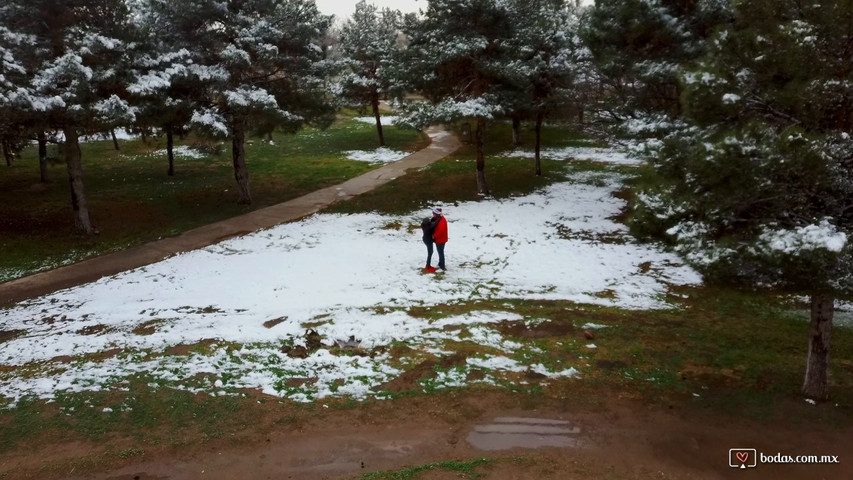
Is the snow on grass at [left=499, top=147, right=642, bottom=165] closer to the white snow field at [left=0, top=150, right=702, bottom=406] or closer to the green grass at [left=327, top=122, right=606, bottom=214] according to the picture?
the green grass at [left=327, top=122, right=606, bottom=214]

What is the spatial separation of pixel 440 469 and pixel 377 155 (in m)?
28.4

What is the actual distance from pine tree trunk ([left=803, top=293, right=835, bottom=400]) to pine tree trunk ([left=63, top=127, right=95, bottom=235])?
62.9 ft

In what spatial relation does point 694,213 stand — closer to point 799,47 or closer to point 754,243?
point 754,243

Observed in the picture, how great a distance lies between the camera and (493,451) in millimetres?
7277

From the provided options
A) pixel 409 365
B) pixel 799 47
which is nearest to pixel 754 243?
pixel 799 47

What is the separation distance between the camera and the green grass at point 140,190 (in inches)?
703

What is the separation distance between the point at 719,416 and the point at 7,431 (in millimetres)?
10364

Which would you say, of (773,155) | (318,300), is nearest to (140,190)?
(318,300)

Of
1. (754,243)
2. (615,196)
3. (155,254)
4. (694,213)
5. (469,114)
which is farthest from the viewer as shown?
(615,196)

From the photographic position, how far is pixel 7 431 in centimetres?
780

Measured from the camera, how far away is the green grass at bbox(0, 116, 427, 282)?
1786cm

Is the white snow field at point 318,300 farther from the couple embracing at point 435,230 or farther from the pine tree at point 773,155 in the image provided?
the pine tree at point 773,155

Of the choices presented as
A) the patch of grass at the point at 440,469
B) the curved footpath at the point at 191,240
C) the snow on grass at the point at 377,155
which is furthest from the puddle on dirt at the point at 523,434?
the snow on grass at the point at 377,155

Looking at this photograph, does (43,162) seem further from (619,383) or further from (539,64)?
(619,383)
